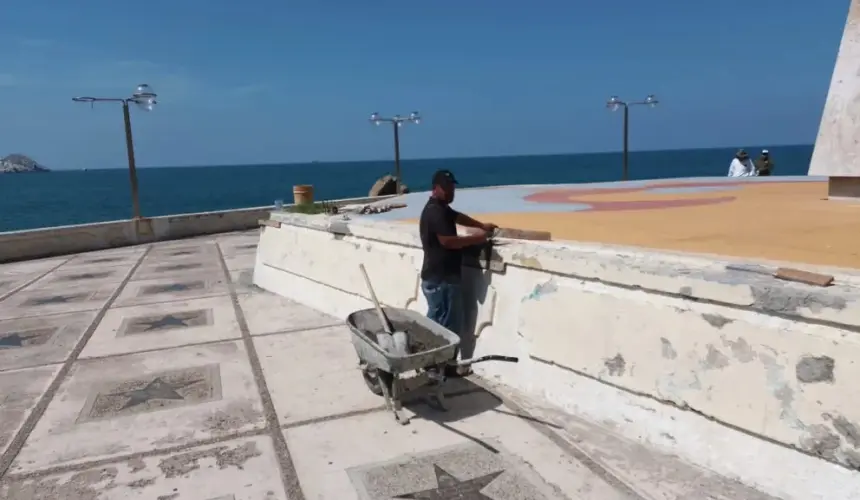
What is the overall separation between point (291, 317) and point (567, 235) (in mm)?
3947

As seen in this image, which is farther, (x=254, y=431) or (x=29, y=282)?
(x=29, y=282)

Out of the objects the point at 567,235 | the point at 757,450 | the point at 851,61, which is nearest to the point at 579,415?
the point at 757,450

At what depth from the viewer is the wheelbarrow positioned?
4691mm

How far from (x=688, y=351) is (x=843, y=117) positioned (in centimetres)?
600

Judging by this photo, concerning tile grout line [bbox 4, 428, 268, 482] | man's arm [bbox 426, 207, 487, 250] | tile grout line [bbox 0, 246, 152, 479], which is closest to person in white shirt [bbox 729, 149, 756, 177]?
man's arm [bbox 426, 207, 487, 250]

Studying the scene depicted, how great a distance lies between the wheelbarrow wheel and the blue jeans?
2.64 feet

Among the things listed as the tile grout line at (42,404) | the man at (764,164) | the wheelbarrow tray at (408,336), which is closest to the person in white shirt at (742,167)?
the man at (764,164)

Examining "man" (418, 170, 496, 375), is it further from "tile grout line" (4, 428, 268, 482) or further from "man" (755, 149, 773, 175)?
"man" (755, 149, 773, 175)

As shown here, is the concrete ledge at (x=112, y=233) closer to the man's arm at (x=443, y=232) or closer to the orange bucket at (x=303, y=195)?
the orange bucket at (x=303, y=195)

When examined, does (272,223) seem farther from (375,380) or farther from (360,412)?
(360,412)

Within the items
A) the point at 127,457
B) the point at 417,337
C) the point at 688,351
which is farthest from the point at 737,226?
the point at 127,457

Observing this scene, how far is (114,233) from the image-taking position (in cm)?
1803

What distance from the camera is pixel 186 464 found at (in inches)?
174

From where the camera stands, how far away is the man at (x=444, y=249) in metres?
5.48
